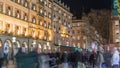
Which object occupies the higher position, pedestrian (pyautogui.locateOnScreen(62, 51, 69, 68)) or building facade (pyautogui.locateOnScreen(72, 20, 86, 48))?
building facade (pyautogui.locateOnScreen(72, 20, 86, 48))

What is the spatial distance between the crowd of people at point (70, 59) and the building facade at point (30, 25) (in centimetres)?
2623

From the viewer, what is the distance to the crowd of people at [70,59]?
62.7ft

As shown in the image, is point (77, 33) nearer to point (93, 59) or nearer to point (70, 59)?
point (93, 59)

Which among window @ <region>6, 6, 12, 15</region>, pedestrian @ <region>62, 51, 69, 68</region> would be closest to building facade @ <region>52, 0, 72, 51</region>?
window @ <region>6, 6, 12, 15</region>

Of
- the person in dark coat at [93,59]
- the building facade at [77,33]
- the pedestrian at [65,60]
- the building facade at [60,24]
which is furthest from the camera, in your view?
the building facade at [77,33]

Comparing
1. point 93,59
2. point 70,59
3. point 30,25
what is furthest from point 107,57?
point 30,25

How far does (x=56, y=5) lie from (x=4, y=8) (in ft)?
149

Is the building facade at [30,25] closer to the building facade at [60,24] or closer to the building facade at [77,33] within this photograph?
the building facade at [60,24]

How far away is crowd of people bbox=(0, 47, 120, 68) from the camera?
19123 millimetres

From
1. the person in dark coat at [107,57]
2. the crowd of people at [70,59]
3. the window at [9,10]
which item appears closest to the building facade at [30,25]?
the window at [9,10]

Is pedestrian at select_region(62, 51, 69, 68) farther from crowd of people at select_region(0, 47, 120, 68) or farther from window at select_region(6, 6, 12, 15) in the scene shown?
window at select_region(6, 6, 12, 15)

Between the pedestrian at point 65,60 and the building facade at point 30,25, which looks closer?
the pedestrian at point 65,60

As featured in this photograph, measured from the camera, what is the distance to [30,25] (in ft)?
287

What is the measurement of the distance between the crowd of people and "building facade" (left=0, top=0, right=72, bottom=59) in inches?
1033
